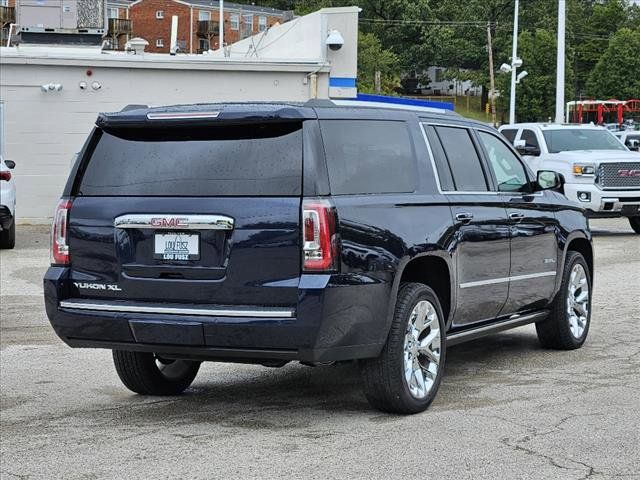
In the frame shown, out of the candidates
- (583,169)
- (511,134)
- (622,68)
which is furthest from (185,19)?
(583,169)

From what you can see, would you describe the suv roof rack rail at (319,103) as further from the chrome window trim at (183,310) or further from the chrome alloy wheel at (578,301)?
the chrome alloy wheel at (578,301)

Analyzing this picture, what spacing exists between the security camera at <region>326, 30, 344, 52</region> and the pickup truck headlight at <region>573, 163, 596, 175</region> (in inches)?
287

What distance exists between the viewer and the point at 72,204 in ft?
24.9

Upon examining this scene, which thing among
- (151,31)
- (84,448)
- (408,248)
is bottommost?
(84,448)

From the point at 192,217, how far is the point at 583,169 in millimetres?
15851

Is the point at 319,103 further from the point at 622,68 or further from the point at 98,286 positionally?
the point at 622,68

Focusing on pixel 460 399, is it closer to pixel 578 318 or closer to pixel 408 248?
pixel 408 248

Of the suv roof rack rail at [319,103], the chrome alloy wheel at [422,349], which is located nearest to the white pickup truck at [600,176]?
the chrome alloy wheel at [422,349]

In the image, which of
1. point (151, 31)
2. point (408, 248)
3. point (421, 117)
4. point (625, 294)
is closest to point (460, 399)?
point (408, 248)

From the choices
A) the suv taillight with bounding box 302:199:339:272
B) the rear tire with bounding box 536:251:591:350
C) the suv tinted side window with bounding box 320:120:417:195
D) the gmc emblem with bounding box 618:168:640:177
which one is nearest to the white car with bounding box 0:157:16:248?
the gmc emblem with bounding box 618:168:640:177

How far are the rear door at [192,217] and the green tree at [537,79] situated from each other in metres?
82.4

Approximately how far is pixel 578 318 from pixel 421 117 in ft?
8.86

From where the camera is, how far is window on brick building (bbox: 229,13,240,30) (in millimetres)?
94250

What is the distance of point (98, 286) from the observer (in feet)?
24.3
